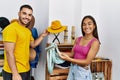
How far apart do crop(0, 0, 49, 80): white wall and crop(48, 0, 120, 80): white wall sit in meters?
0.26

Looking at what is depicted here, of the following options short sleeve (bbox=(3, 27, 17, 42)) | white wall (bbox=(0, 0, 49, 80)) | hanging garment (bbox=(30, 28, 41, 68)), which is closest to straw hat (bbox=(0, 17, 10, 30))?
white wall (bbox=(0, 0, 49, 80))

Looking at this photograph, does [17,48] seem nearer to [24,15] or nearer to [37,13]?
[24,15]

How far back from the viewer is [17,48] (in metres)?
2.18

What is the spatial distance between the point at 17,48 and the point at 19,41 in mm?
77

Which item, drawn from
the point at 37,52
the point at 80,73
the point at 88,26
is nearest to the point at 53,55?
the point at 80,73

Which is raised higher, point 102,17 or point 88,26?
point 102,17

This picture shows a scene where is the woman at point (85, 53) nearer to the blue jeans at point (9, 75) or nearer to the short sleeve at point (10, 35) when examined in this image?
the blue jeans at point (9, 75)

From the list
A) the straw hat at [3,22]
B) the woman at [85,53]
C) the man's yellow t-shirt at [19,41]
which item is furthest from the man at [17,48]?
the straw hat at [3,22]

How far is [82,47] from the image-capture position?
230 centimetres

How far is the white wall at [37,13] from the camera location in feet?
10.6

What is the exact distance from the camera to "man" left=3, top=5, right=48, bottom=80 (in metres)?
2.09

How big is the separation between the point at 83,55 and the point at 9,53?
0.79 meters

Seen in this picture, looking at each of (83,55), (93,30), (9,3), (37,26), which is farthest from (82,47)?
(9,3)

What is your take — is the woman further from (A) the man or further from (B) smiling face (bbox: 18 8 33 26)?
(B) smiling face (bbox: 18 8 33 26)
